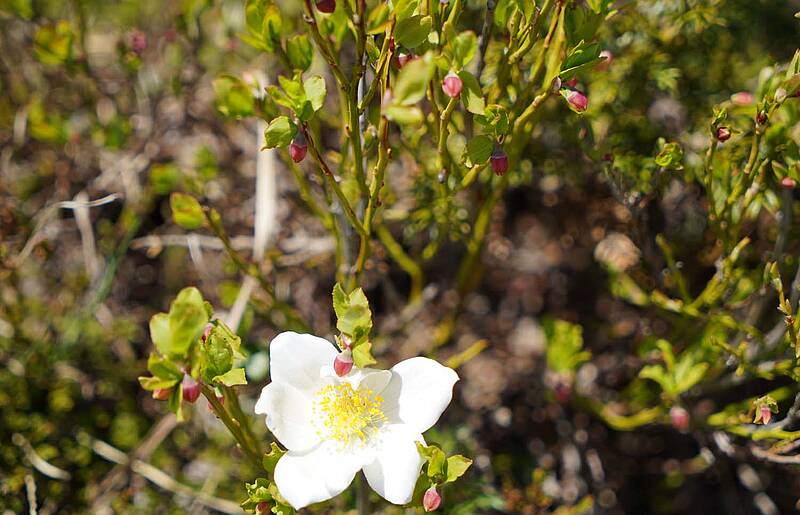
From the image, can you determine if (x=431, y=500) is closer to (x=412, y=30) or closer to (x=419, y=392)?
(x=419, y=392)

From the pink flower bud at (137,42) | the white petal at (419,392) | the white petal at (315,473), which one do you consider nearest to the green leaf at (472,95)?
the white petal at (419,392)

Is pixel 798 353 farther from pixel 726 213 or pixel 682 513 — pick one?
pixel 682 513

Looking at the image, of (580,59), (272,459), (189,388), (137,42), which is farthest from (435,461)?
(137,42)

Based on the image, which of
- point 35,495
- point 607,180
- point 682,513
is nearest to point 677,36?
point 607,180

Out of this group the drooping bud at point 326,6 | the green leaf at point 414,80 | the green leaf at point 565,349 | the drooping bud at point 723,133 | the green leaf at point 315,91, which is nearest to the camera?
the green leaf at point 414,80

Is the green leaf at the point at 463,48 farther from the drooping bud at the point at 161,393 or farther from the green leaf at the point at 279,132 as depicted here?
the drooping bud at the point at 161,393

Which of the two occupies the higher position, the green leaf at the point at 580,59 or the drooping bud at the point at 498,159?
the green leaf at the point at 580,59

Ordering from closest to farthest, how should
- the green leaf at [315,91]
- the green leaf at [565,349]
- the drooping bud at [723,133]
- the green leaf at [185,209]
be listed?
the green leaf at [315,91], the drooping bud at [723,133], the green leaf at [185,209], the green leaf at [565,349]
